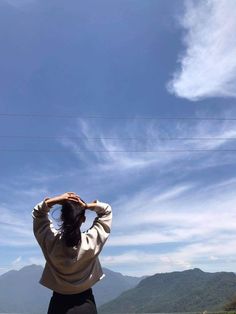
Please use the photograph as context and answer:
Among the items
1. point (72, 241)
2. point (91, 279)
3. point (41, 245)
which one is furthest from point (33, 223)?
point (91, 279)

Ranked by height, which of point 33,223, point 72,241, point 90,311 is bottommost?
point 90,311

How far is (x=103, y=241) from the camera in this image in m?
2.90

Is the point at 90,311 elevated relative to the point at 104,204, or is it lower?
lower

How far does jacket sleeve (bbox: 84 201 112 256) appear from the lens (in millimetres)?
2814

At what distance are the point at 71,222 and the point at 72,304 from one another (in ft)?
1.66

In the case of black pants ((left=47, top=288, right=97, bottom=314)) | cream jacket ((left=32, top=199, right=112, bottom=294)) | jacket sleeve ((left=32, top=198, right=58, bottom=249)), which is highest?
jacket sleeve ((left=32, top=198, right=58, bottom=249))

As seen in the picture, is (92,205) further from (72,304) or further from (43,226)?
(72,304)

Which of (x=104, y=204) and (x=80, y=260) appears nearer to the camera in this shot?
(x=80, y=260)

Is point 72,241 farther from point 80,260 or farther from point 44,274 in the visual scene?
point 44,274

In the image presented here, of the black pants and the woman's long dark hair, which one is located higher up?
the woman's long dark hair

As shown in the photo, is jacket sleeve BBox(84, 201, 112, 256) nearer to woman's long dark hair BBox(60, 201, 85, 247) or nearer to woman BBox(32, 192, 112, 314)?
woman BBox(32, 192, 112, 314)

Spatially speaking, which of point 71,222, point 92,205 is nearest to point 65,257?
point 71,222

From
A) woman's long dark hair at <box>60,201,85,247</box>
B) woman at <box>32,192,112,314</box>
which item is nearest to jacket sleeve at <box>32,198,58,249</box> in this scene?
woman at <box>32,192,112,314</box>

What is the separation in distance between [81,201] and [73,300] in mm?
606
